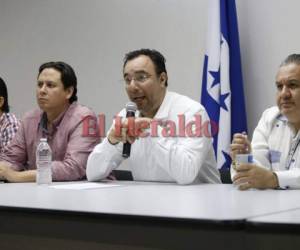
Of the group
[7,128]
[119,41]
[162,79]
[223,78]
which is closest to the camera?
[162,79]

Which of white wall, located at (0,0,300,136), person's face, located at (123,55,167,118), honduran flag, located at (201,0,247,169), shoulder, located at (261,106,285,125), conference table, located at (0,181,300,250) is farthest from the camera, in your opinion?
white wall, located at (0,0,300,136)

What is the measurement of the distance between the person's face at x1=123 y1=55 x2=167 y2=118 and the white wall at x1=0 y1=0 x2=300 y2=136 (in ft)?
3.83

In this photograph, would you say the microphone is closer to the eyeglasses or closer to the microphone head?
the microphone head

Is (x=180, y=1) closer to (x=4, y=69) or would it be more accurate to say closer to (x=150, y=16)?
(x=150, y=16)

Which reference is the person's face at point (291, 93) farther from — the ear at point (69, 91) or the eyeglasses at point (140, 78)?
the ear at point (69, 91)

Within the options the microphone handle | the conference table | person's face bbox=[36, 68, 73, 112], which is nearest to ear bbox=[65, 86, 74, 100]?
person's face bbox=[36, 68, 73, 112]

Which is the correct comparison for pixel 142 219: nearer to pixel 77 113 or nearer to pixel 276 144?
pixel 276 144

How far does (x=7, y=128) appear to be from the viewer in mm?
3588

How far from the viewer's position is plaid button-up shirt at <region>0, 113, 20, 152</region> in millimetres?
3537

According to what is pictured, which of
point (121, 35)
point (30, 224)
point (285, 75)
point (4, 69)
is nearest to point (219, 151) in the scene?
point (285, 75)

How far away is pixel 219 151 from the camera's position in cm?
369

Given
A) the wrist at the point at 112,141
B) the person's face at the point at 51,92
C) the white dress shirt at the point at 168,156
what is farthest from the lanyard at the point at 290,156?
the person's face at the point at 51,92

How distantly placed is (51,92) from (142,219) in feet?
6.37

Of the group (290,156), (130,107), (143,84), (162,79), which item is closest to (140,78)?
(143,84)
